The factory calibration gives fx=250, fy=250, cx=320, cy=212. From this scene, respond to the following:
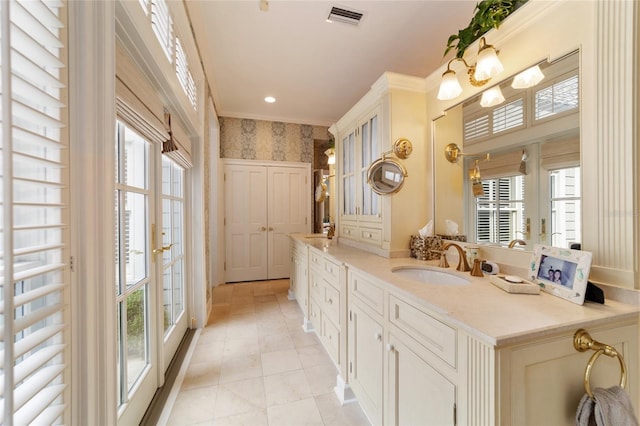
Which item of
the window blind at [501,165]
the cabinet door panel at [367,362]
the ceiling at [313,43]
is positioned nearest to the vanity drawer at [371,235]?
the cabinet door panel at [367,362]

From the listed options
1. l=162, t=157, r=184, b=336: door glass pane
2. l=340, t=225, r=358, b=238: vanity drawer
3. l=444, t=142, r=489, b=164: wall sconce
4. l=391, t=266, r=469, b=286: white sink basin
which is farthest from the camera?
l=340, t=225, r=358, b=238: vanity drawer

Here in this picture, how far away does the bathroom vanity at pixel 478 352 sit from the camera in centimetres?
73

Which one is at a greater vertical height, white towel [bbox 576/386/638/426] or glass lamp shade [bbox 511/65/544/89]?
glass lamp shade [bbox 511/65/544/89]

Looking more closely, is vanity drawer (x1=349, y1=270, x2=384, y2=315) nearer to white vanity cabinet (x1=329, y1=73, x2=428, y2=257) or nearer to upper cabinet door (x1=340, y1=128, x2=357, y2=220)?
white vanity cabinet (x1=329, y1=73, x2=428, y2=257)

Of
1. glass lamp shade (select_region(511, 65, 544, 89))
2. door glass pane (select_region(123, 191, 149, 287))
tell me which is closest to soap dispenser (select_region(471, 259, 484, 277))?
glass lamp shade (select_region(511, 65, 544, 89))

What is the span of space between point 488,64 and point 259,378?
7.94 ft

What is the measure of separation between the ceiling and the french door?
127 centimetres

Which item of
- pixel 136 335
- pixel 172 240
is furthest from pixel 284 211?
pixel 136 335

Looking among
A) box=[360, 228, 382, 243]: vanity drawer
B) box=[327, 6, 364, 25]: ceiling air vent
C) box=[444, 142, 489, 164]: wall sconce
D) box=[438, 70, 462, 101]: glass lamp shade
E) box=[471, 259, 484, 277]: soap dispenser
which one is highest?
box=[327, 6, 364, 25]: ceiling air vent

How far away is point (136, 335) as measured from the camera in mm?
1400

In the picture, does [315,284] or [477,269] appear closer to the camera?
[477,269]

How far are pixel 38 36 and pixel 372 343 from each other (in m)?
1.65

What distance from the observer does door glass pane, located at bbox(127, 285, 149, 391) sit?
131 centimetres

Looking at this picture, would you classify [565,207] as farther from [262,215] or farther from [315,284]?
[262,215]
